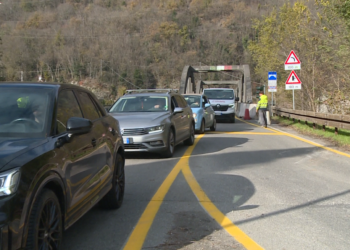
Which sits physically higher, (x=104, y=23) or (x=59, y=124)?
(x=104, y=23)

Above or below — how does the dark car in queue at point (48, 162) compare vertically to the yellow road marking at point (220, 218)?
above

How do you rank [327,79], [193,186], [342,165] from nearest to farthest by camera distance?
[193,186]
[342,165]
[327,79]

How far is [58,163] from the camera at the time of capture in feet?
11.4

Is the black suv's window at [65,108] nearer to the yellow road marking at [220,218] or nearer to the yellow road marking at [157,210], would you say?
the yellow road marking at [157,210]

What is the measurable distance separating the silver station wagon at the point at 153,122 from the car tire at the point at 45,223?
19.8 feet

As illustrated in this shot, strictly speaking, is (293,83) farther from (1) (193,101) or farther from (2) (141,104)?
(2) (141,104)

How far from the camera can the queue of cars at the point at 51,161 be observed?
2828 mm

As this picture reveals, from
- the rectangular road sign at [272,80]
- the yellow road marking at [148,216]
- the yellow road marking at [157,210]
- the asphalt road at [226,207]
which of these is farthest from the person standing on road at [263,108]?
the yellow road marking at [157,210]

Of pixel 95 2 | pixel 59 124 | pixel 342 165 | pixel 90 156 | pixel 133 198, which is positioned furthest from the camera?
pixel 95 2

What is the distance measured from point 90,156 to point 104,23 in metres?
94.6

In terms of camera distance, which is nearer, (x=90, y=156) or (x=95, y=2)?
(x=90, y=156)

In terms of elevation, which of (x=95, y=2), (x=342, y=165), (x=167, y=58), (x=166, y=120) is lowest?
(x=342, y=165)

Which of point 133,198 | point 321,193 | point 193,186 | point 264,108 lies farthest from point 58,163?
point 264,108

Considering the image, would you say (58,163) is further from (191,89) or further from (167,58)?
(167,58)
